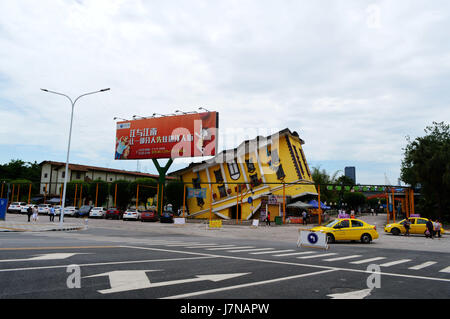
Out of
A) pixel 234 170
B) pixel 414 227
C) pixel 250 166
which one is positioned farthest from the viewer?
pixel 234 170

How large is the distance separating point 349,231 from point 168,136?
91.9 feet

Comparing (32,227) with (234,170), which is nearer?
(32,227)

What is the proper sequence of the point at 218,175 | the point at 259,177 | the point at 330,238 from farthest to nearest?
the point at 218,175 < the point at 259,177 < the point at 330,238

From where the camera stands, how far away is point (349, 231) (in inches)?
761

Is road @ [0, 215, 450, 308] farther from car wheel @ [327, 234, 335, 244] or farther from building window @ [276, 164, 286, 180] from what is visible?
building window @ [276, 164, 286, 180]

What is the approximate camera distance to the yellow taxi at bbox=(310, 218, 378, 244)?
19156mm

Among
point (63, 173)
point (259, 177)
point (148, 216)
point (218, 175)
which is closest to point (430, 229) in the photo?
point (259, 177)

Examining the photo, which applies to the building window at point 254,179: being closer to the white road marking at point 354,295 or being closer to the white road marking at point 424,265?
the white road marking at point 424,265

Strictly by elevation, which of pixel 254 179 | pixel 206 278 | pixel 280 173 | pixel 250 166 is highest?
pixel 250 166

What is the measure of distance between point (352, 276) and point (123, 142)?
4094 cm

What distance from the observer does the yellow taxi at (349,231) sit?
754 inches

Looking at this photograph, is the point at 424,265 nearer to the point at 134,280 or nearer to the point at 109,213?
the point at 134,280

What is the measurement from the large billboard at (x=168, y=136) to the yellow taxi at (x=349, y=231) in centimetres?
2203

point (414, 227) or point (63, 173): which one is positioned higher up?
point (63, 173)
